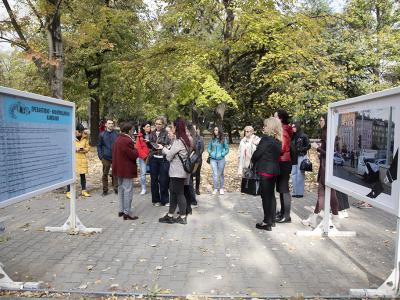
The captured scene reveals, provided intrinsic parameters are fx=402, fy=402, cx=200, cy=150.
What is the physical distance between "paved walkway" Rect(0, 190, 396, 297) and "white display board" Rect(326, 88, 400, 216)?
3.32ft

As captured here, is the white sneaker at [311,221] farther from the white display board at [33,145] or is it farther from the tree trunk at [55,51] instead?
the tree trunk at [55,51]

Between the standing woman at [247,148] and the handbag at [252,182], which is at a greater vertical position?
the standing woman at [247,148]

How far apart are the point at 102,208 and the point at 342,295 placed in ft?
19.3

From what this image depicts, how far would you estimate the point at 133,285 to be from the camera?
462 cm

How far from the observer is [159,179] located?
9.23 meters

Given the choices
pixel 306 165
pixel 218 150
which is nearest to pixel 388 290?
pixel 306 165

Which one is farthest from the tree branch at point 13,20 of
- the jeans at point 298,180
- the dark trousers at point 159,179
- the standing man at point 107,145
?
the jeans at point 298,180

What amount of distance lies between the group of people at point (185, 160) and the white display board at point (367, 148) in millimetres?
1001

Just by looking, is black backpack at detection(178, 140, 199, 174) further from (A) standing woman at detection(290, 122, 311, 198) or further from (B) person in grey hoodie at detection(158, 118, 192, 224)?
(A) standing woman at detection(290, 122, 311, 198)

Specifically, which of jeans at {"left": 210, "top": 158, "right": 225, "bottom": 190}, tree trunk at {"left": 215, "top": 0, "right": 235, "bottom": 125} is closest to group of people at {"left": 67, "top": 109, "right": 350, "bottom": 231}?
jeans at {"left": 210, "top": 158, "right": 225, "bottom": 190}

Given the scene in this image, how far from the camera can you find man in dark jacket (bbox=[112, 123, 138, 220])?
7672 millimetres

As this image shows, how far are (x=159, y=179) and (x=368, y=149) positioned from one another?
5280 mm

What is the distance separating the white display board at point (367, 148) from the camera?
432 centimetres

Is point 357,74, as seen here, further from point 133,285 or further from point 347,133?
point 133,285
